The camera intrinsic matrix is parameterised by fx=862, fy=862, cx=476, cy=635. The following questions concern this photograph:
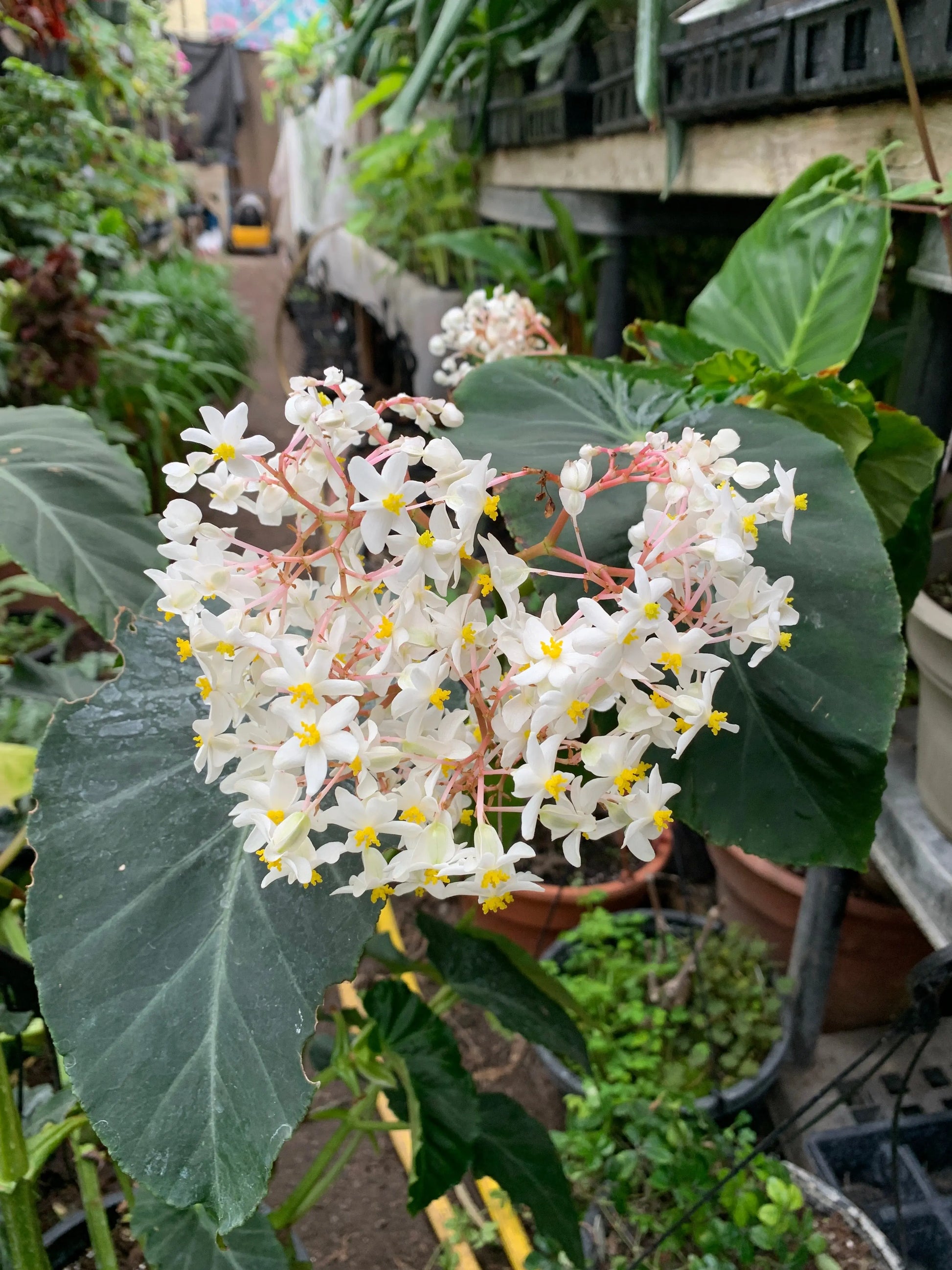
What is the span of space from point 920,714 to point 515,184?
1421 millimetres

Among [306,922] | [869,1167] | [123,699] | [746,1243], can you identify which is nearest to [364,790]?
[306,922]

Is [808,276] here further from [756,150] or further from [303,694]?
[303,694]

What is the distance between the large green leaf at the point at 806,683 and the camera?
0.51 meters

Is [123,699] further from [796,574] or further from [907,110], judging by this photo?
[907,110]

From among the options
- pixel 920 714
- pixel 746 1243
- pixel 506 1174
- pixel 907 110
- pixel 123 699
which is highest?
pixel 907 110

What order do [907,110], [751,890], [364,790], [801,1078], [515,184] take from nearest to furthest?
[364,790], [907,110], [801,1078], [751,890], [515,184]

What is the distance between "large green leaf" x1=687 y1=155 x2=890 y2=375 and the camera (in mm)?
774

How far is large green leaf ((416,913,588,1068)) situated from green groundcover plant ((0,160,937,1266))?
0.23 meters

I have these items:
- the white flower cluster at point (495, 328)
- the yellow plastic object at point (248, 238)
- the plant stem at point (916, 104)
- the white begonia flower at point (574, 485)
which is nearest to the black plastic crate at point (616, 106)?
the white flower cluster at point (495, 328)

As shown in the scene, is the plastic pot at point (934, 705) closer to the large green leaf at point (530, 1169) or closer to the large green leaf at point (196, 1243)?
the large green leaf at point (530, 1169)

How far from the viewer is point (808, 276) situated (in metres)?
0.83

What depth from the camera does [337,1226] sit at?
42.8 inches

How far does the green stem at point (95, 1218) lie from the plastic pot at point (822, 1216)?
455mm

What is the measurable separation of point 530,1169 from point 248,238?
22.7ft
